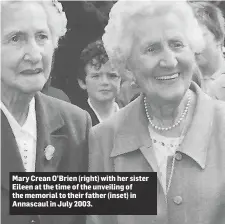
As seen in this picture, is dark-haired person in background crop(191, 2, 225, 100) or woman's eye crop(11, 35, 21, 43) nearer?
woman's eye crop(11, 35, 21, 43)

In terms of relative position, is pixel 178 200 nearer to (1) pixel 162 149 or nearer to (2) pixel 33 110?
(1) pixel 162 149

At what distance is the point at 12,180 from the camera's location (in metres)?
1.07

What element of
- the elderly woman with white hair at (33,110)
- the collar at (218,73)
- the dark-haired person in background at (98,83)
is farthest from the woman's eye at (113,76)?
the collar at (218,73)

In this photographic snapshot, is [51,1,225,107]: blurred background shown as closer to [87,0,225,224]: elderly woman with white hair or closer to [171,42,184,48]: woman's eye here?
[87,0,225,224]: elderly woman with white hair

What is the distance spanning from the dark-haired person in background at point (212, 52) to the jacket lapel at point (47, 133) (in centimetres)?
38

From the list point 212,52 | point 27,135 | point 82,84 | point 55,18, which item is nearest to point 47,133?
point 27,135

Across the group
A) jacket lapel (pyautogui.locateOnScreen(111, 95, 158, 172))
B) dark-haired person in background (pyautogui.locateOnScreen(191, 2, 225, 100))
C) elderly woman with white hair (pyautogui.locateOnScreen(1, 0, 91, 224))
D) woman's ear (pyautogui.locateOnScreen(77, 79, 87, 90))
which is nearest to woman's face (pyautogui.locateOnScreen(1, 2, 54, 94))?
elderly woman with white hair (pyautogui.locateOnScreen(1, 0, 91, 224))

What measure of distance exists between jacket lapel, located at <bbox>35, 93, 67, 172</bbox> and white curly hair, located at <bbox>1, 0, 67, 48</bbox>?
148 mm

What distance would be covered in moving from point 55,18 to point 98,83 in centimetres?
20

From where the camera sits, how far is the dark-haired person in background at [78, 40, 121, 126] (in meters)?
1.13

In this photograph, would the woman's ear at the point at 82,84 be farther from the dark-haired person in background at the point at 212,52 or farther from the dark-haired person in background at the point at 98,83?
the dark-haired person in background at the point at 212,52

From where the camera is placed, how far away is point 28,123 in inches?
41.6

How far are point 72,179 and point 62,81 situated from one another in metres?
0.25

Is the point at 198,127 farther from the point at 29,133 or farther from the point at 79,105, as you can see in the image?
the point at 29,133
